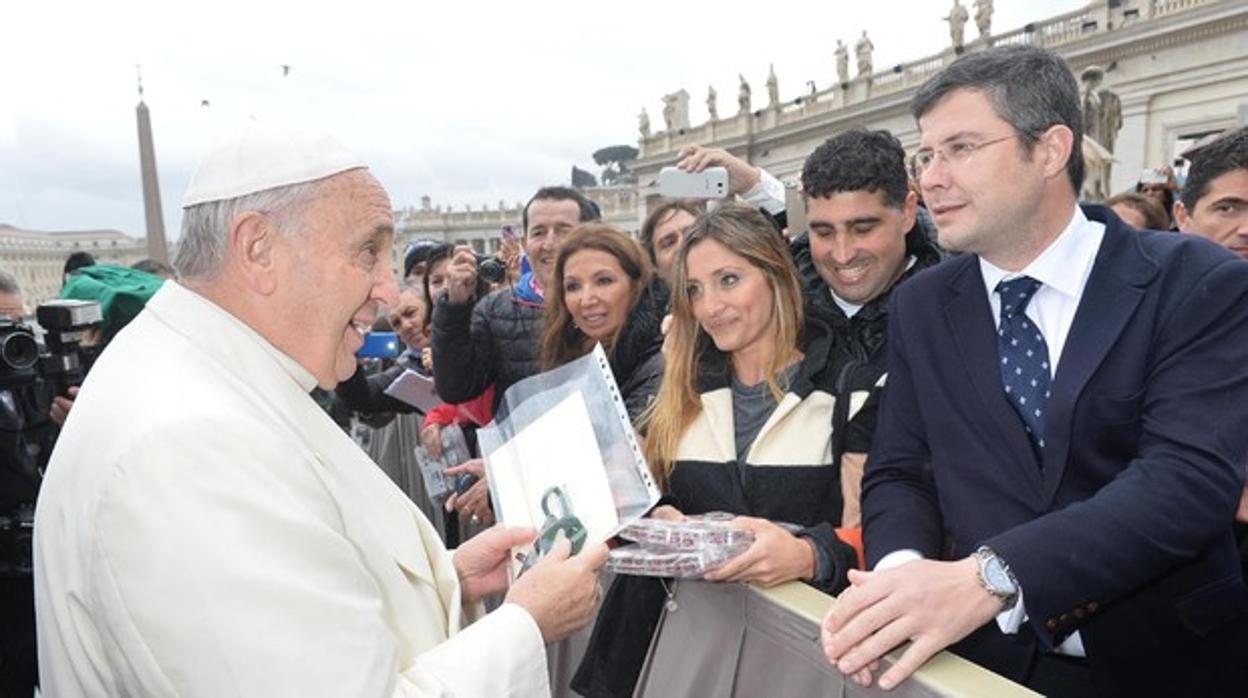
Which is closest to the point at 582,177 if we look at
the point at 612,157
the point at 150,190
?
the point at 612,157

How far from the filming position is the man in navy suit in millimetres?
1281

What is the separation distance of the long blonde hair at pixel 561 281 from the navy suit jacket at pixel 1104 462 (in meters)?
1.66

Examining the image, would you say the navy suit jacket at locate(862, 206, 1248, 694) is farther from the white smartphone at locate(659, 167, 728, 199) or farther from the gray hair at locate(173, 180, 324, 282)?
the white smartphone at locate(659, 167, 728, 199)

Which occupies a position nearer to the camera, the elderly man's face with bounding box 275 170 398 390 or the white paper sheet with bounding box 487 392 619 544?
the elderly man's face with bounding box 275 170 398 390

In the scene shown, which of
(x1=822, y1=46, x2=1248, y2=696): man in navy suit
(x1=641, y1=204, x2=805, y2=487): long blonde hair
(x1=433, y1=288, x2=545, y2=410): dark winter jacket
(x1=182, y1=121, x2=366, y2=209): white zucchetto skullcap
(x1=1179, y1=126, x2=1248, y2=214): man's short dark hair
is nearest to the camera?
(x1=822, y1=46, x2=1248, y2=696): man in navy suit

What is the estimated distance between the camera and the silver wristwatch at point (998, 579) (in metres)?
1.28

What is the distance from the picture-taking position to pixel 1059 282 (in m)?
1.55

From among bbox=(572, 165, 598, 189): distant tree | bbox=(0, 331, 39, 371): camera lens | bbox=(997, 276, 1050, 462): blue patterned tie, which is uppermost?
bbox=(572, 165, 598, 189): distant tree

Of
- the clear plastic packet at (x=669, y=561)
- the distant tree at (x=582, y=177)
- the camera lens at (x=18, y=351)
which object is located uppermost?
the distant tree at (x=582, y=177)

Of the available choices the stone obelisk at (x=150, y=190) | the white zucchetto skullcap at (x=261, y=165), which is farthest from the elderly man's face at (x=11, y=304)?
the stone obelisk at (x=150, y=190)

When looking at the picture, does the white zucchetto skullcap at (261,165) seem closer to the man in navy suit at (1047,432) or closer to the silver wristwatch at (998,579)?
the man in navy suit at (1047,432)

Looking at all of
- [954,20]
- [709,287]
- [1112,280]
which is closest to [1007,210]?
[1112,280]

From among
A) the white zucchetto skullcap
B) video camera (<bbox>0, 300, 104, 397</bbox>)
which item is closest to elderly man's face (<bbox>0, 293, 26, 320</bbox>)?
video camera (<bbox>0, 300, 104, 397</bbox>)

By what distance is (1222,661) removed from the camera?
158cm
